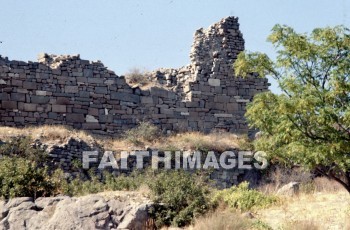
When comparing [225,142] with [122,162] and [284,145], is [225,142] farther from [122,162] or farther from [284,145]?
[284,145]

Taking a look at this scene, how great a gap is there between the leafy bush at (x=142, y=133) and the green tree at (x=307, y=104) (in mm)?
7804

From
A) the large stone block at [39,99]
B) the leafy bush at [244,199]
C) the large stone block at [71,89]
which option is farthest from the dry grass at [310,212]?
the large stone block at [39,99]

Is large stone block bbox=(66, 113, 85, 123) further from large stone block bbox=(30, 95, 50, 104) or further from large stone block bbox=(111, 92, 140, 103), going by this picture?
large stone block bbox=(111, 92, 140, 103)

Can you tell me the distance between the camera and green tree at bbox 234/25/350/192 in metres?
12.2

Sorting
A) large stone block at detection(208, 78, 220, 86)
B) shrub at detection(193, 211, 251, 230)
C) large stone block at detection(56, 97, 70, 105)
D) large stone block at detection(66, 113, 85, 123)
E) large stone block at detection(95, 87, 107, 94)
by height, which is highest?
large stone block at detection(208, 78, 220, 86)

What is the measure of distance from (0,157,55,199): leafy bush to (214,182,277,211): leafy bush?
3.79m

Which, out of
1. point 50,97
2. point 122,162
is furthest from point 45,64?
point 122,162

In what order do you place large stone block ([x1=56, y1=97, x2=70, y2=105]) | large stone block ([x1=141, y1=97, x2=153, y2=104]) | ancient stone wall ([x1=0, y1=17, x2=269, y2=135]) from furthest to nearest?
large stone block ([x1=141, y1=97, x2=153, y2=104]), large stone block ([x1=56, y1=97, x2=70, y2=105]), ancient stone wall ([x1=0, y1=17, x2=269, y2=135])

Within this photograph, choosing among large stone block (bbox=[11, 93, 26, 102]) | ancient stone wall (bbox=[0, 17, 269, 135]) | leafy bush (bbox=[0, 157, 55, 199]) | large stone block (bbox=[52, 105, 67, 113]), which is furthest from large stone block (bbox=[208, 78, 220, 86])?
leafy bush (bbox=[0, 157, 55, 199])

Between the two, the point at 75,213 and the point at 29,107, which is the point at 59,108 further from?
the point at 75,213

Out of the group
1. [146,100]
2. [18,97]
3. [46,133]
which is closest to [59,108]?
[18,97]

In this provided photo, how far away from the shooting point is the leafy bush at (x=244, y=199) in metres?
14.6

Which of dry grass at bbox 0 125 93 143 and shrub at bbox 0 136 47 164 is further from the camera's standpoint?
dry grass at bbox 0 125 93 143

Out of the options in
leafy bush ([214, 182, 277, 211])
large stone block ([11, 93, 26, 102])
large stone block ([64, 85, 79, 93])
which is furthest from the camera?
large stone block ([64, 85, 79, 93])
